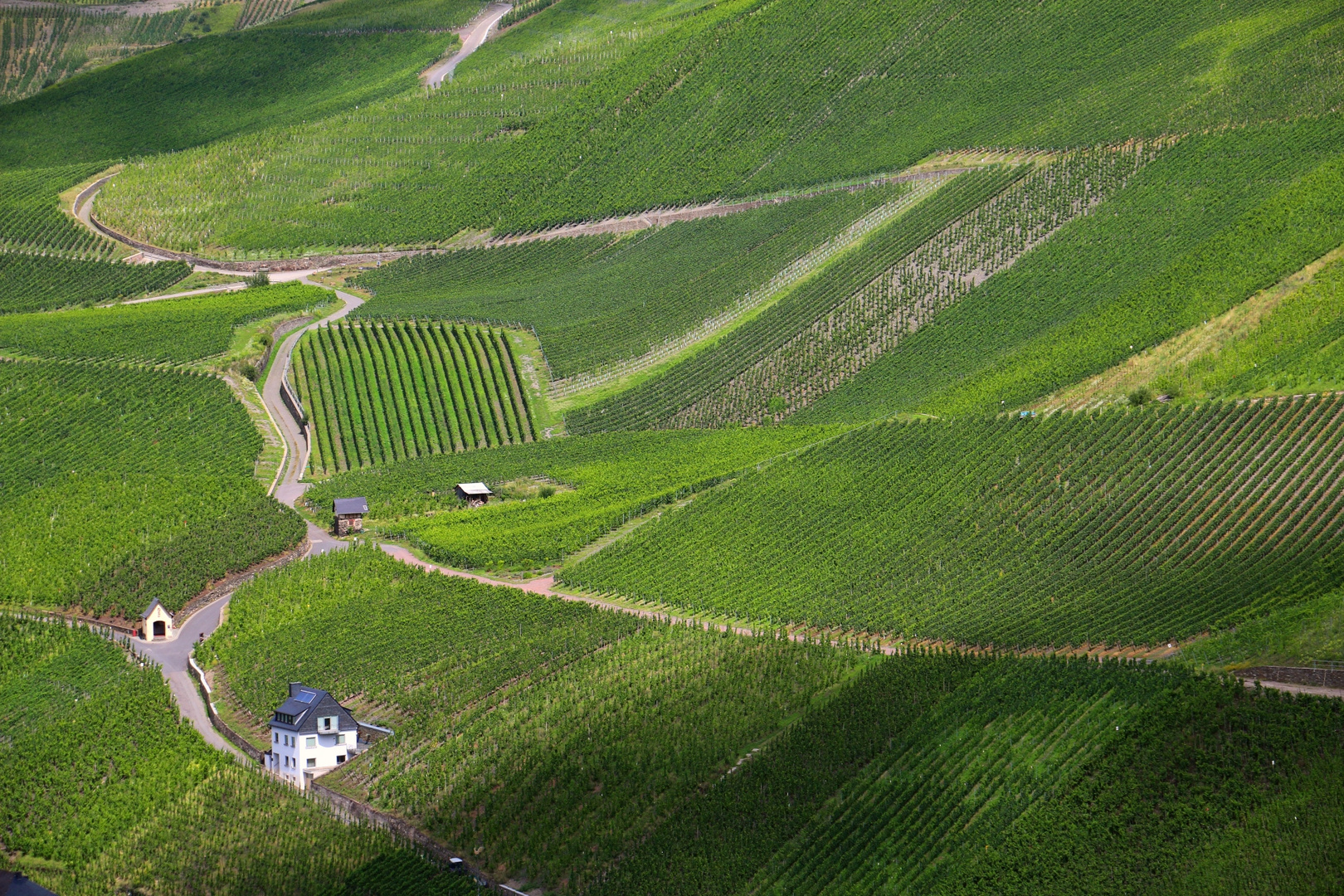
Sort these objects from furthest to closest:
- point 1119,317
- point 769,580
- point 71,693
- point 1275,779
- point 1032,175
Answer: point 1032,175, point 1119,317, point 769,580, point 71,693, point 1275,779

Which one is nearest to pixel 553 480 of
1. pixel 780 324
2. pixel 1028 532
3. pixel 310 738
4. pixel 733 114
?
pixel 780 324

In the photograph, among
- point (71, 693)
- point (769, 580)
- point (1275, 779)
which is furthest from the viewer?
point (769, 580)

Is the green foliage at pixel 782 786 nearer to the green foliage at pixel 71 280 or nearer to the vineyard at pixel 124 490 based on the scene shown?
the vineyard at pixel 124 490

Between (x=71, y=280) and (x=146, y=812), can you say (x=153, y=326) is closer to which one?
(x=71, y=280)

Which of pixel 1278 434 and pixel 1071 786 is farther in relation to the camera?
pixel 1278 434

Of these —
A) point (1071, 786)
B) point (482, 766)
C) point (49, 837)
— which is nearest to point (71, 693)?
point (49, 837)

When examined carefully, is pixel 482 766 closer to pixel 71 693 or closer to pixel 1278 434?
pixel 71 693
